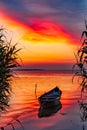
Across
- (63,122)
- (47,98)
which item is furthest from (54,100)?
(63,122)

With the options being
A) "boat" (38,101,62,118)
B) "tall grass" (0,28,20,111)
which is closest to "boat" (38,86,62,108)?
"boat" (38,101,62,118)

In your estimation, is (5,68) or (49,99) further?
(49,99)

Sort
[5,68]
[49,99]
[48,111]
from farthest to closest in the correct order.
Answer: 1. [48,111]
2. [49,99]
3. [5,68]

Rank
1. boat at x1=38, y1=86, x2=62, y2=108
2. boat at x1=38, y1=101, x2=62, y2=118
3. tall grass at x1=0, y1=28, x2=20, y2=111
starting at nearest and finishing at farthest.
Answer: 1. tall grass at x1=0, y1=28, x2=20, y2=111
2. boat at x1=38, y1=86, x2=62, y2=108
3. boat at x1=38, y1=101, x2=62, y2=118

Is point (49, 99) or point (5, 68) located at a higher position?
point (5, 68)

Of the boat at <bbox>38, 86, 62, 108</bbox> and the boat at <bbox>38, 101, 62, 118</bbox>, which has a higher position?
the boat at <bbox>38, 86, 62, 108</bbox>

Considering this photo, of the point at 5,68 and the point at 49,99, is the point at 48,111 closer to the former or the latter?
the point at 49,99

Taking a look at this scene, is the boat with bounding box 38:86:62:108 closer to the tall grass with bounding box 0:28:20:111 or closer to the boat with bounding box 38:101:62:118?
the boat with bounding box 38:101:62:118

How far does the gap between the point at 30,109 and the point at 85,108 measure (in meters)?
47.1

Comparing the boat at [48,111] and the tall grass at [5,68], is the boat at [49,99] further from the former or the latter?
the tall grass at [5,68]


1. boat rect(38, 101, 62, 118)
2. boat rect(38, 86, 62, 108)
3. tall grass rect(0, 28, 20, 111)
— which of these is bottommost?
boat rect(38, 101, 62, 118)

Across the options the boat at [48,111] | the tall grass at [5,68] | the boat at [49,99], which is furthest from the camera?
the boat at [48,111]

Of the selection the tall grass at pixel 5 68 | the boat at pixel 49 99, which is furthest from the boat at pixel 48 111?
the tall grass at pixel 5 68

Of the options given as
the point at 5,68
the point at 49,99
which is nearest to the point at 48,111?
the point at 49,99
